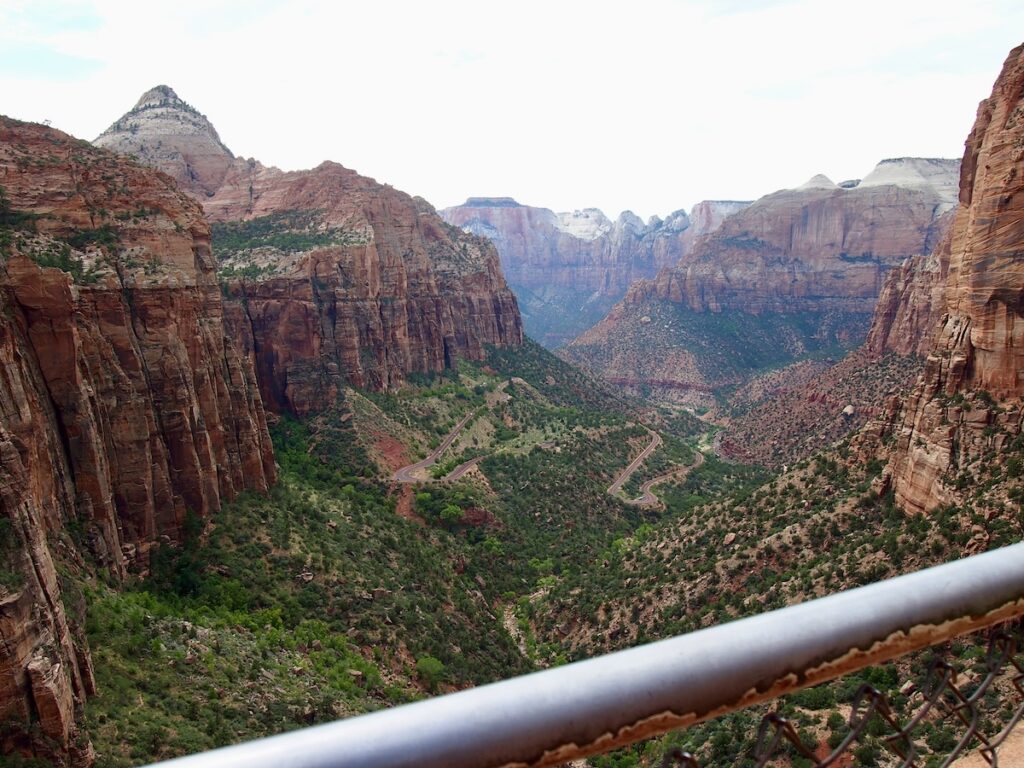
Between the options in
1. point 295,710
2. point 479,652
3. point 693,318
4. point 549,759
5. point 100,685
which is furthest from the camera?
point 693,318

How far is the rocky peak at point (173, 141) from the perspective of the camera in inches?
3575

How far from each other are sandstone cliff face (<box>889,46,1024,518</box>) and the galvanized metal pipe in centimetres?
2855

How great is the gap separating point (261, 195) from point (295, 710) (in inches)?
2840

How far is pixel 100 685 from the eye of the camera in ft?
71.1

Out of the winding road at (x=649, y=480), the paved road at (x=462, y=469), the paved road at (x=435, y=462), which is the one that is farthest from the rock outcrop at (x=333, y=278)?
the winding road at (x=649, y=480)

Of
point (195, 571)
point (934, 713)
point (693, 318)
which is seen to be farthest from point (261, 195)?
point (693, 318)

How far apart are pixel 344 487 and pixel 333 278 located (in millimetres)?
24379

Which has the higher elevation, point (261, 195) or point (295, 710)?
point (261, 195)

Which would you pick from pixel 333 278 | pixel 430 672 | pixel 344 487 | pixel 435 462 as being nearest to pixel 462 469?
pixel 435 462

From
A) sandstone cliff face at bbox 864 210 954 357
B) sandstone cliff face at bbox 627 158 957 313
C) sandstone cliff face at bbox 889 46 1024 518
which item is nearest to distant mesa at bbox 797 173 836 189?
sandstone cliff face at bbox 627 158 957 313

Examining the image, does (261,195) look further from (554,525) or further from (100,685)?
(100,685)

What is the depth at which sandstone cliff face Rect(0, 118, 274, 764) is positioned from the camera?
746 inches

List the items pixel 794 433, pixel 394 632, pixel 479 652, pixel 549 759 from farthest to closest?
1. pixel 794 433
2. pixel 479 652
3. pixel 394 632
4. pixel 549 759

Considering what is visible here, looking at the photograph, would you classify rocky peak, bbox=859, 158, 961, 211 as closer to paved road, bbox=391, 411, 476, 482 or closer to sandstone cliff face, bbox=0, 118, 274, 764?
paved road, bbox=391, 411, 476, 482
